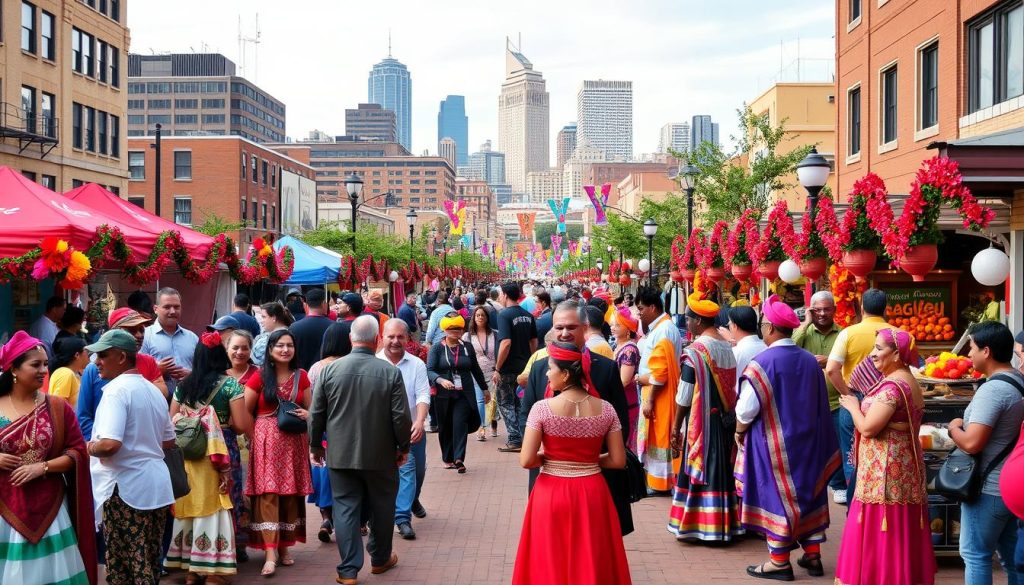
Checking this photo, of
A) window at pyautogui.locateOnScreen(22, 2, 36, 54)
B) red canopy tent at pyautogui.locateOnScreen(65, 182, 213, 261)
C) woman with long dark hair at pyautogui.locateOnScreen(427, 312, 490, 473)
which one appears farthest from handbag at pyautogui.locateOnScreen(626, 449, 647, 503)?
window at pyautogui.locateOnScreen(22, 2, 36, 54)

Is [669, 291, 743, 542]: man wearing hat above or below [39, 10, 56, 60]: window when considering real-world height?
below

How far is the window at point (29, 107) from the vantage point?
3191 cm

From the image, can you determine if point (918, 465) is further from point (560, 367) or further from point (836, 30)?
point (836, 30)

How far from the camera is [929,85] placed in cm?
1930

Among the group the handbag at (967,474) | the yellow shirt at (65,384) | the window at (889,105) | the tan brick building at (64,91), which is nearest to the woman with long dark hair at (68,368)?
the yellow shirt at (65,384)

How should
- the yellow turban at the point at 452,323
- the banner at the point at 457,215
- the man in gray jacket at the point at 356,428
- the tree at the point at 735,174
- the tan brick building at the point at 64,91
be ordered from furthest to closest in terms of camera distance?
the banner at the point at 457,215 → the tan brick building at the point at 64,91 → the tree at the point at 735,174 → the yellow turban at the point at 452,323 → the man in gray jacket at the point at 356,428

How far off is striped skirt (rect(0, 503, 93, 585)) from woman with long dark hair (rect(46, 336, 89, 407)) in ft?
5.83

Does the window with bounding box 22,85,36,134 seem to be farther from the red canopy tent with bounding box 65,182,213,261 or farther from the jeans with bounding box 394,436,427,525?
the jeans with bounding box 394,436,427,525

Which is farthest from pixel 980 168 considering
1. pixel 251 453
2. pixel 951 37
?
pixel 951 37

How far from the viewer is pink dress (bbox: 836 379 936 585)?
19.7 feet

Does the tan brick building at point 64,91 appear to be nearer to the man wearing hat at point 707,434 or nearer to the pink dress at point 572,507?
the man wearing hat at point 707,434

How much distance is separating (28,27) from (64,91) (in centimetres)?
288

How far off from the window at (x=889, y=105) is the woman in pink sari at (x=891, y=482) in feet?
54.9

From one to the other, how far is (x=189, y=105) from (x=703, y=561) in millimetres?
Result: 136015
